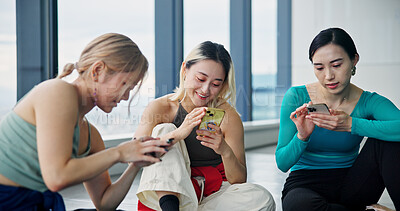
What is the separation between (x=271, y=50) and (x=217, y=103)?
484cm

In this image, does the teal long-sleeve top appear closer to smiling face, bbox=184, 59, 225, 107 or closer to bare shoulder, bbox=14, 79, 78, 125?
smiling face, bbox=184, 59, 225, 107

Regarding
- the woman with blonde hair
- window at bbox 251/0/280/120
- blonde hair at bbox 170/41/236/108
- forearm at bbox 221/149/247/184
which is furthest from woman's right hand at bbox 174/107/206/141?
window at bbox 251/0/280/120

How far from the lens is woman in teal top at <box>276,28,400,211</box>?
1936 mm

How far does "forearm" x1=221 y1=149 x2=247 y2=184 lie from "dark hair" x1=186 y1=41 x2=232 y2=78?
0.44 m

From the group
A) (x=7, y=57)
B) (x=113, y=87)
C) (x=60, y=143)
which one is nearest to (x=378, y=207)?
(x=113, y=87)

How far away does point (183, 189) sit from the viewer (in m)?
1.83

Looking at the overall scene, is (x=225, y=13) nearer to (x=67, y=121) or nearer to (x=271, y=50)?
(x=271, y=50)

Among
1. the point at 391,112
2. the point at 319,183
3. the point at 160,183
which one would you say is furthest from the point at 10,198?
the point at 391,112

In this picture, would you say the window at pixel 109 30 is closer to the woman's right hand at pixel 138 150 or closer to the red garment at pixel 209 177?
the red garment at pixel 209 177

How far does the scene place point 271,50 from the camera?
685cm

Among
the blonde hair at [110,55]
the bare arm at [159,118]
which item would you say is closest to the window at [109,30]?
the bare arm at [159,118]

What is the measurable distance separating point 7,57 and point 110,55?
2.07 meters

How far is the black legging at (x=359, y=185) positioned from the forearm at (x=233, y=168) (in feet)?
0.80

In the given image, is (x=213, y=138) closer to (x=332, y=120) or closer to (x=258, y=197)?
(x=258, y=197)
